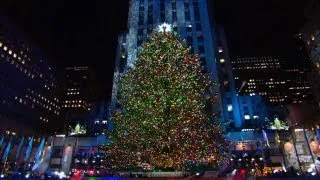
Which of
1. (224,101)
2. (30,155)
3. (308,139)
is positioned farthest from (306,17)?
(30,155)

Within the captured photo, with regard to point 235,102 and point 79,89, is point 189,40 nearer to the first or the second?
point 235,102

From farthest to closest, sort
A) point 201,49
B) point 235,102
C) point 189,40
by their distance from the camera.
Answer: point 235,102
point 189,40
point 201,49

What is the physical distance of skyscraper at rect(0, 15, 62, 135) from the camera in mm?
82875

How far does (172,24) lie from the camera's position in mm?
61875

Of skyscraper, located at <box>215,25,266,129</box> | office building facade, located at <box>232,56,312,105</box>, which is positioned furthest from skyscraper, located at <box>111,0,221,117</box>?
office building facade, located at <box>232,56,312,105</box>

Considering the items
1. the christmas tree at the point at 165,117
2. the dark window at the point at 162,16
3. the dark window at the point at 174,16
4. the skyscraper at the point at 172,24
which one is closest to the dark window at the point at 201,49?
the skyscraper at the point at 172,24

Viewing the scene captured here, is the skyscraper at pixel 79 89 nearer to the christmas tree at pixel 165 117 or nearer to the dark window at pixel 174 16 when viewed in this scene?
the dark window at pixel 174 16

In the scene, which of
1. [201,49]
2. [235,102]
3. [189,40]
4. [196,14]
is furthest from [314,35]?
[189,40]

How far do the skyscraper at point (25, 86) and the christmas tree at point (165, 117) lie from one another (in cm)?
5998

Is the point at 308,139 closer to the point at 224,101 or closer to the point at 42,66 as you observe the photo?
the point at 224,101

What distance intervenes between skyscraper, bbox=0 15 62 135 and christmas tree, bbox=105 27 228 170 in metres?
60.0

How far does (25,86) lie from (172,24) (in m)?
62.8

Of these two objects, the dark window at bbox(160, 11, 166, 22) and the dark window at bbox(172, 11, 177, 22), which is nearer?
the dark window at bbox(172, 11, 177, 22)

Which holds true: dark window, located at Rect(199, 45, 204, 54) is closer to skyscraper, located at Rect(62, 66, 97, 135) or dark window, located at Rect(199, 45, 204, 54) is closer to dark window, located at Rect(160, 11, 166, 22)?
dark window, located at Rect(160, 11, 166, 22)
